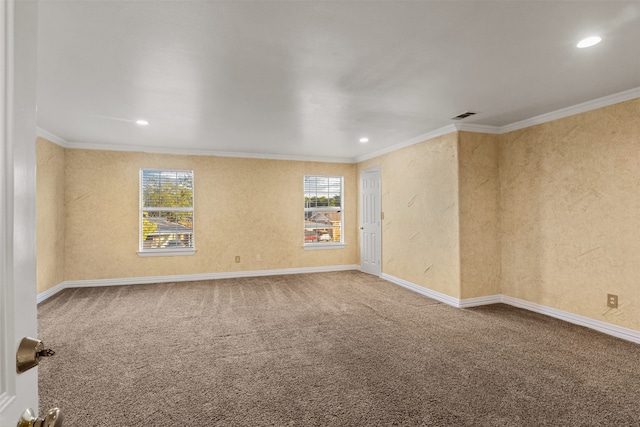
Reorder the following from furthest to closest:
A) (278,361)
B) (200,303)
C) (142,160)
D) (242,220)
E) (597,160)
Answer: (242,220), (142,160), (200,303), (597,160), (278,361)

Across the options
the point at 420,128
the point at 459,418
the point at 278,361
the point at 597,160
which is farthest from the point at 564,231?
the point at 278,361

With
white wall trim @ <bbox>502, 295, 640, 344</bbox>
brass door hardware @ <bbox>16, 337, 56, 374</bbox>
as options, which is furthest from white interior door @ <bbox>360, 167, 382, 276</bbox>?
brass door hardware @ <bbox>16, 337, 56, 374</bbox>

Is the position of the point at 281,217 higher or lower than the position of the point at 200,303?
higher

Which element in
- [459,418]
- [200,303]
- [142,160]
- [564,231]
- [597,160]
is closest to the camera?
[459,418]

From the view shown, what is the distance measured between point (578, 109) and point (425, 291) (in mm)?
2981

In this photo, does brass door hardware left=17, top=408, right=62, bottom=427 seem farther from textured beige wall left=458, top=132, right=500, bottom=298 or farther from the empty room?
textured beige wall left=458, top=132, right=500, bottom=298

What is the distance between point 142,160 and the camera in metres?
5.64

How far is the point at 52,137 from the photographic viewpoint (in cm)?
480

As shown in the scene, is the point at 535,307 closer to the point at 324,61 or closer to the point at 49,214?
the point at 324,61

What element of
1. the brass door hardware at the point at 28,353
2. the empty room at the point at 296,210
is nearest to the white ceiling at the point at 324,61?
the empty room at the point at 296,210

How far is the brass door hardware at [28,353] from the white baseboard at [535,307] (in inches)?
176

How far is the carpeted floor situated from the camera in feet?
6.78

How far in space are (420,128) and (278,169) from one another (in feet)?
9.76

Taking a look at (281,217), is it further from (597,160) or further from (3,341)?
(3,341)
